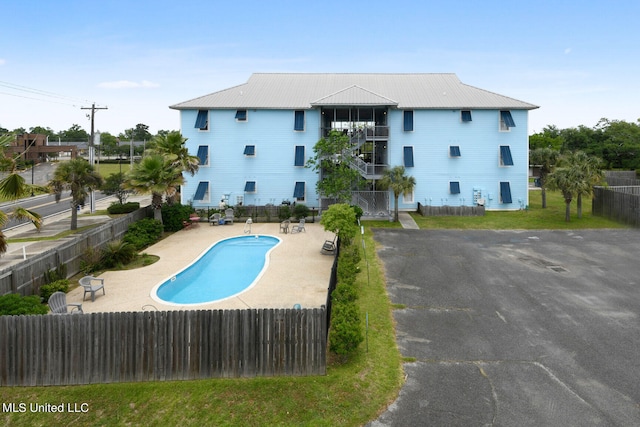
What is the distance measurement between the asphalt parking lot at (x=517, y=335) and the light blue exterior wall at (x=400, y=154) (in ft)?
45.0

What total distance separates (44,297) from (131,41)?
2623cm

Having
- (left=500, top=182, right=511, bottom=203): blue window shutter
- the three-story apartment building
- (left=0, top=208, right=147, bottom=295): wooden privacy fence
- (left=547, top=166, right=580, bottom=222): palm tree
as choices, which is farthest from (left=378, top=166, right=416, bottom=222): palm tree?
(left=0, top=208, right=147, bottom=295): wooden privacy fence

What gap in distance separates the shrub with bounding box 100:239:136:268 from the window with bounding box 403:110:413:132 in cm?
2393

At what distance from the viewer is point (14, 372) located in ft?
29.1

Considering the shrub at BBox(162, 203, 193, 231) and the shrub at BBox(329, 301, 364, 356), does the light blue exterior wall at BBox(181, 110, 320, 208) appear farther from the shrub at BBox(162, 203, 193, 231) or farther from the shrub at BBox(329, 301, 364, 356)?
the shrub at BBox(329, 301, 364, 356)

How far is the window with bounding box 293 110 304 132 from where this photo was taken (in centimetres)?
3434

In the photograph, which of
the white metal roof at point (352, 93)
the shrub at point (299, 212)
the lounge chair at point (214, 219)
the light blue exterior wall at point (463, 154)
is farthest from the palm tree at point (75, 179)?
the light blue exterior wall at point (463, 154)

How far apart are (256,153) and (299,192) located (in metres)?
5.12

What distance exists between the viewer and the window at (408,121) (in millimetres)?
34281

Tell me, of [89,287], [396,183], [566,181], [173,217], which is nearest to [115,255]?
[89,287]

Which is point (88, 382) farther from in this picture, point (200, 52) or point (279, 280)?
point (200, 52)

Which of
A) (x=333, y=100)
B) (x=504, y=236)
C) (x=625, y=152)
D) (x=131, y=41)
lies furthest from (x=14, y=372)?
(x=625, y=152)

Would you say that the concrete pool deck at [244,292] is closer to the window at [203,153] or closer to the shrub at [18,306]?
the shrub at [18,306]

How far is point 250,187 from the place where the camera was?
3456cm
